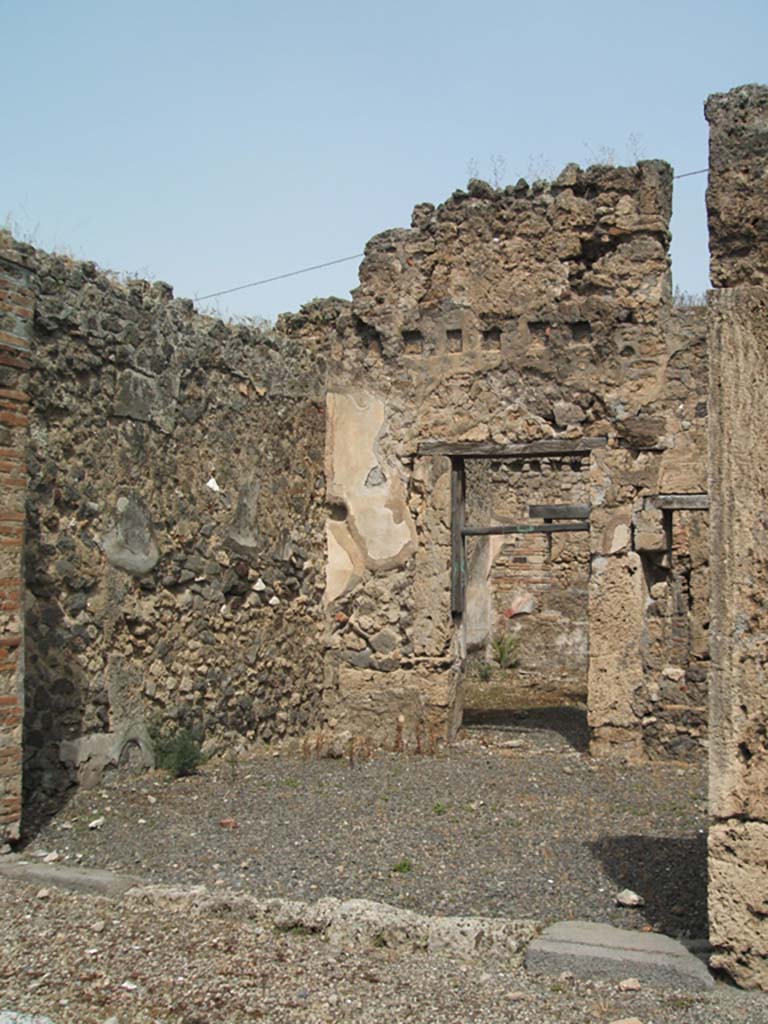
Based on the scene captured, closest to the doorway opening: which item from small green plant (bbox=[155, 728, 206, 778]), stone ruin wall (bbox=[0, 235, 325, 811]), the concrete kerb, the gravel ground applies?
stone ruin wall (bbox=[0, 235, 325, 811])

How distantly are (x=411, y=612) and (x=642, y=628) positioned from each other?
1860 mm

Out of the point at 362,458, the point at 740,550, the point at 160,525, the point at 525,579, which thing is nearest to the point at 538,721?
the point at 362,458

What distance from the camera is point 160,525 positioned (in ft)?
24.4

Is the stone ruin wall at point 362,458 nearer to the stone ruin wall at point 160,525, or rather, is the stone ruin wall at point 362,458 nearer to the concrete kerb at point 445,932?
the stone ruin wall at point 160,525

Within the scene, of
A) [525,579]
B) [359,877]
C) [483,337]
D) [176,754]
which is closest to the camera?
[359,877]

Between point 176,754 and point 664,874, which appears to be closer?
point 664,874

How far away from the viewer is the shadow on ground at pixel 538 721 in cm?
945

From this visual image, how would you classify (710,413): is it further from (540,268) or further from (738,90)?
(540,268)

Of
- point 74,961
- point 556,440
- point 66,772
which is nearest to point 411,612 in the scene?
point 556,440

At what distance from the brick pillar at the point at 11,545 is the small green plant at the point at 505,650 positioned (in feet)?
33.3

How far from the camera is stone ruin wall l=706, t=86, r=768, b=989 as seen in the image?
12.1ft

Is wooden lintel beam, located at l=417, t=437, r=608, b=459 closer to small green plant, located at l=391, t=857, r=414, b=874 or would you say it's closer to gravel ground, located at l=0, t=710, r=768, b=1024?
gravel ground, located at l=0, t=710, r=768, b=1024

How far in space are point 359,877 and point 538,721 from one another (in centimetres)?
547

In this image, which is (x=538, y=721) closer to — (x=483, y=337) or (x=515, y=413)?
(x=515, y=413)
